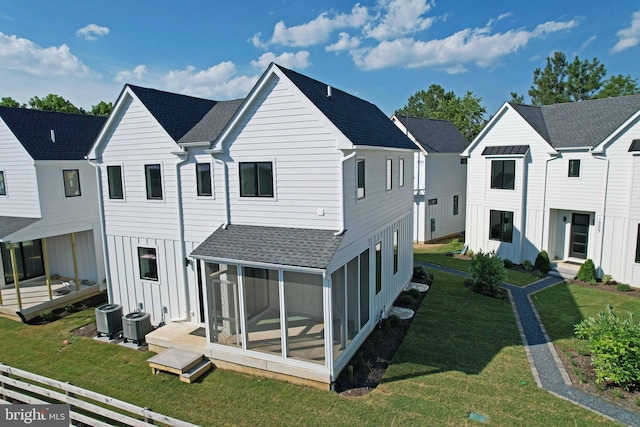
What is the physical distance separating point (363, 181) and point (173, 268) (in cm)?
764

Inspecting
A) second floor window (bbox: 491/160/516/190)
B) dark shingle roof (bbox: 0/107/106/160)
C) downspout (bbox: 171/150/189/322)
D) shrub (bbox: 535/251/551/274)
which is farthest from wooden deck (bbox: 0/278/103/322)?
shrub (bbox: 535/251/551/274)

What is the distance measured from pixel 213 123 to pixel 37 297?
1154 centimetres

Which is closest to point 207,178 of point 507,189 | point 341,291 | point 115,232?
point 115,232

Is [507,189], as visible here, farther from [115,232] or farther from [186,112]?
[115,232]

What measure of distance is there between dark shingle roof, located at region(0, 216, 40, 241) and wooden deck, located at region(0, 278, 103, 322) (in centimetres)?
281

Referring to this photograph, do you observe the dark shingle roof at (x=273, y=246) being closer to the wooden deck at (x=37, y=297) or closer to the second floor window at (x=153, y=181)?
the second floor window at (x=153, y=181)

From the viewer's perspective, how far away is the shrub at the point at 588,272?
1870 centimetres

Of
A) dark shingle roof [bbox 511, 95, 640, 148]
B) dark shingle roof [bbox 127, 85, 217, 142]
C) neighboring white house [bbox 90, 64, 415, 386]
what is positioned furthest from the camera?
dark shingle roof [bbox 511, 95, 640, 148]

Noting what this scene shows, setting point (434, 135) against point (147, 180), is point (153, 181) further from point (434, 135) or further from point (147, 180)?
point (434, 135)

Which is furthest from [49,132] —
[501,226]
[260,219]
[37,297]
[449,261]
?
[501,226]

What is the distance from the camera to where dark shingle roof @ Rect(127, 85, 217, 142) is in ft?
44.1

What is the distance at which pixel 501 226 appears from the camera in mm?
22719

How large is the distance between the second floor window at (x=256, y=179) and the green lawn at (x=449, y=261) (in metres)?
14.5

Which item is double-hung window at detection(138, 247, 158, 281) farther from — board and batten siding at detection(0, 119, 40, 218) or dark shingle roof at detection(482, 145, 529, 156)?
dark shingle roof at detection(482, 145, 529, 156)
